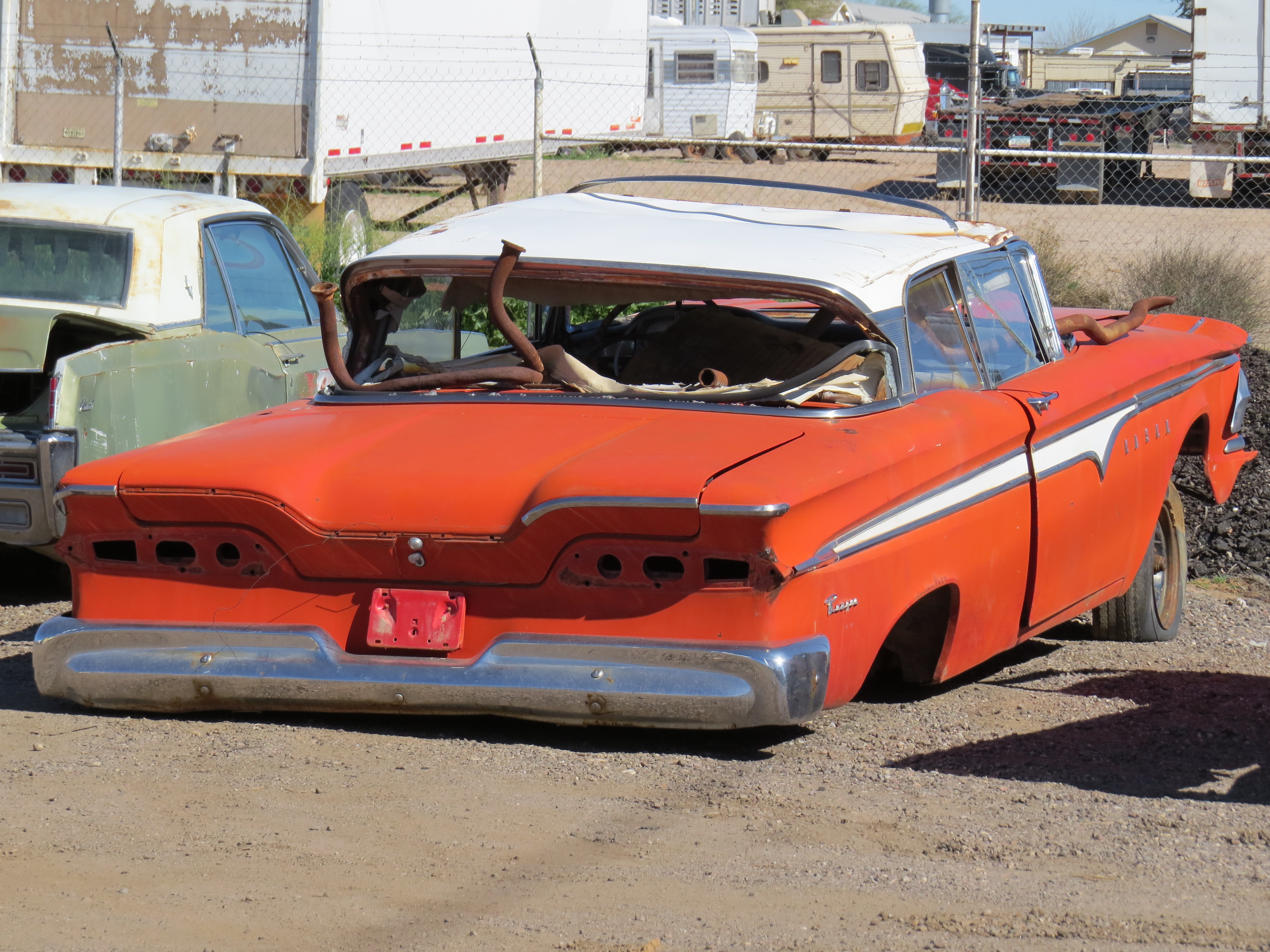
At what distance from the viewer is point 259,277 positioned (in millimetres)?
7594

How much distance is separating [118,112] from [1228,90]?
15823mm

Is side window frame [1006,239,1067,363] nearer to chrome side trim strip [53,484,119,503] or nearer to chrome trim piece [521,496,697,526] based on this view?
chrome trim piece [521,496,697,526]

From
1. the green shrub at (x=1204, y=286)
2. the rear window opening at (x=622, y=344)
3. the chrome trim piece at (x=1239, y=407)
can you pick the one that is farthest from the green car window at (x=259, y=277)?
the green shrub at (x=1204, y=286)

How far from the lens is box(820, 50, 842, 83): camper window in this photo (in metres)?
32.6

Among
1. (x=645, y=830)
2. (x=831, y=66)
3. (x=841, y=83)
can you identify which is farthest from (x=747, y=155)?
(x=645, y=830)

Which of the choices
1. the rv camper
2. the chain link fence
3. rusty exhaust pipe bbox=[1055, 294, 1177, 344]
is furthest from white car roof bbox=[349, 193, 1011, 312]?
the rv camper

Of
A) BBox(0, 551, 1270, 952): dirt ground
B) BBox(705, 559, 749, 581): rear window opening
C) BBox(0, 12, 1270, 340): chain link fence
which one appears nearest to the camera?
BBox(0, 551, 1270, 952): dirt ground

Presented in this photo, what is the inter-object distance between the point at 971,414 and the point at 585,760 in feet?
5.12

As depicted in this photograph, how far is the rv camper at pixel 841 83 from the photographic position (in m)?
31.9

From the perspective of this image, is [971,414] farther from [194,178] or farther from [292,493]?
[194,178]

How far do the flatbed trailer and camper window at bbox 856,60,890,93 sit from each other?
226 inches

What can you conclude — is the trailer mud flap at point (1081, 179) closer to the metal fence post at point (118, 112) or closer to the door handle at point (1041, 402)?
the metal fence post at point (118, 112)

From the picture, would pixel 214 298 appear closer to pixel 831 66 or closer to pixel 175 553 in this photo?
pixel 175 553

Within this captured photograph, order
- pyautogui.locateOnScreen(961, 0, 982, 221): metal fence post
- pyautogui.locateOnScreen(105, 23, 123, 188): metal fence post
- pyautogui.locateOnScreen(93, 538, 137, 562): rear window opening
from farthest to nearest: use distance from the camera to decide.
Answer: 1. pyautogui.locateOnScreen(105, 23, 123, 188): metal fence post
2. pyautogui.locateOnScreen(961, 0, 982, 221): metal fence post
3. pyautogui.locateOnScreen(93, 538, 137, 562): rear window opening
